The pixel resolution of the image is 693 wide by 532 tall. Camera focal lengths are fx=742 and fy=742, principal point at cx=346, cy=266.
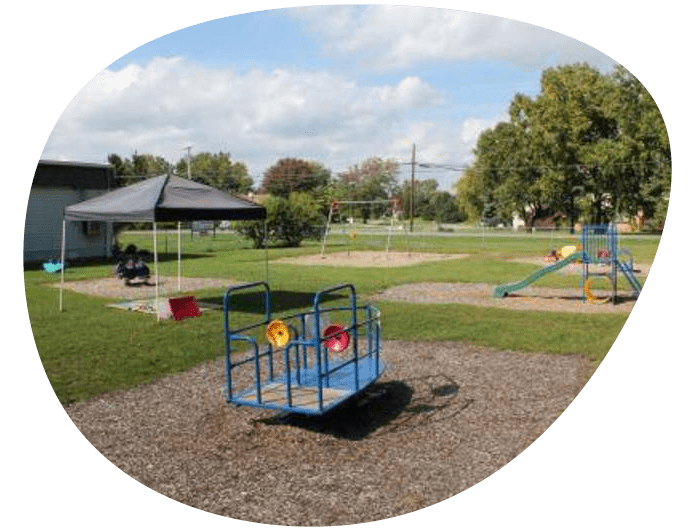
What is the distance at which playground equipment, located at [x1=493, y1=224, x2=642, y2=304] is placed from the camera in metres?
6.95

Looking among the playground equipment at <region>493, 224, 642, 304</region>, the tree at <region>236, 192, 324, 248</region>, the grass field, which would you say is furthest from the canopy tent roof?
the tree at <region>236, 192, 324, 248</region>

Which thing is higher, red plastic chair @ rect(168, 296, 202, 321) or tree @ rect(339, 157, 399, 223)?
tree @ rect(339, 157, 399, 223)

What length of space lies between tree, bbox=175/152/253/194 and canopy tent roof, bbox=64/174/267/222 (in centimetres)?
58

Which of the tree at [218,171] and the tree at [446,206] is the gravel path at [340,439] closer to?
the tree at [446,206]

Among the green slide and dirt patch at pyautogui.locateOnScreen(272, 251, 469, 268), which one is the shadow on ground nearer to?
the green slide

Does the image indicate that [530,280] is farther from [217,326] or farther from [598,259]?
[217,326]

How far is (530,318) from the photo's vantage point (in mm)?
11281

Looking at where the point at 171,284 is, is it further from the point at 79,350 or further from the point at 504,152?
the point at 504,152

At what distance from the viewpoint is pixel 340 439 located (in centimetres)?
632

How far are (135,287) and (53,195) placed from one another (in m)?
7.79

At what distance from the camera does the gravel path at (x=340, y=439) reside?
515 cm

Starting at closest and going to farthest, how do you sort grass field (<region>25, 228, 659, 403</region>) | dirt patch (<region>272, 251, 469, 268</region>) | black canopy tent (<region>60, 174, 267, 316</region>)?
1. grass field (<region>25, 228, 659, 403</region>)
2. black canopy tent (<region>60, 174, 267, 316</region>)
3. dirt patch (<region>272, 251, 469, 268</region>)

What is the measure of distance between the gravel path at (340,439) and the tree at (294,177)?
2.38 meters

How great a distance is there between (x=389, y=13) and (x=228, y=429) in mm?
3760
